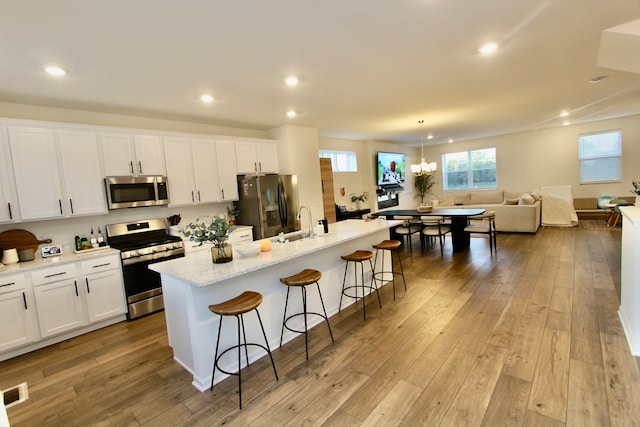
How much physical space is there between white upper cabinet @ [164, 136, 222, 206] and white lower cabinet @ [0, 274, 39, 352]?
1814 mm

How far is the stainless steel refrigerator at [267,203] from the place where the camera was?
4.89 meters

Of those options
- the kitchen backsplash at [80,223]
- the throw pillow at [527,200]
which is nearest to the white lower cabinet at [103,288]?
the kitchen backsplash at [80,223]

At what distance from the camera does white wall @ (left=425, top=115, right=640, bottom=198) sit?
777cm

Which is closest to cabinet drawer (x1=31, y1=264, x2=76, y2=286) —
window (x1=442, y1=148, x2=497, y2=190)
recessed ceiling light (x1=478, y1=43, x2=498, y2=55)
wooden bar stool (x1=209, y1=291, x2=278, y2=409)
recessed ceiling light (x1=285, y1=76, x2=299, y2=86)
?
wooden bar stool (x1=209, y1=291, x2=278, y2=409)

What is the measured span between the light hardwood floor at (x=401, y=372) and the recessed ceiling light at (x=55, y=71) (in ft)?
8.59

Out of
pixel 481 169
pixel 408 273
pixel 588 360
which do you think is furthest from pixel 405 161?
pixel 588 360

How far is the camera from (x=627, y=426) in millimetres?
1714

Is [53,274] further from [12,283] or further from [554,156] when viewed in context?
[554,156]

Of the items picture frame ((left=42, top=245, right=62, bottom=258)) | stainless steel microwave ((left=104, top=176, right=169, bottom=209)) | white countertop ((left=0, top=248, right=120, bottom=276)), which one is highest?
stainless steel microwave ((left=104, top=176, right=169, bottom=209))

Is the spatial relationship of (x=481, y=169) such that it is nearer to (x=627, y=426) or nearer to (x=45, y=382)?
(x=627, y=426)

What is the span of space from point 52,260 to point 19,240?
1.74 ft

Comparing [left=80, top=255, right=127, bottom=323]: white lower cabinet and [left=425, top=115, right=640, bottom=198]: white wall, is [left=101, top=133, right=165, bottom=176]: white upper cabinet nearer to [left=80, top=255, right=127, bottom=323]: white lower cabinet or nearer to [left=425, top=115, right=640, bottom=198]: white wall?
[left=80, top=255, right=127, bottom=323]: white lower cabinet

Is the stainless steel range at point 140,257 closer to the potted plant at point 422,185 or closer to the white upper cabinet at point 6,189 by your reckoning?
the white upper cabinet at point 6,189

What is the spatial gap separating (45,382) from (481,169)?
1112 cm
